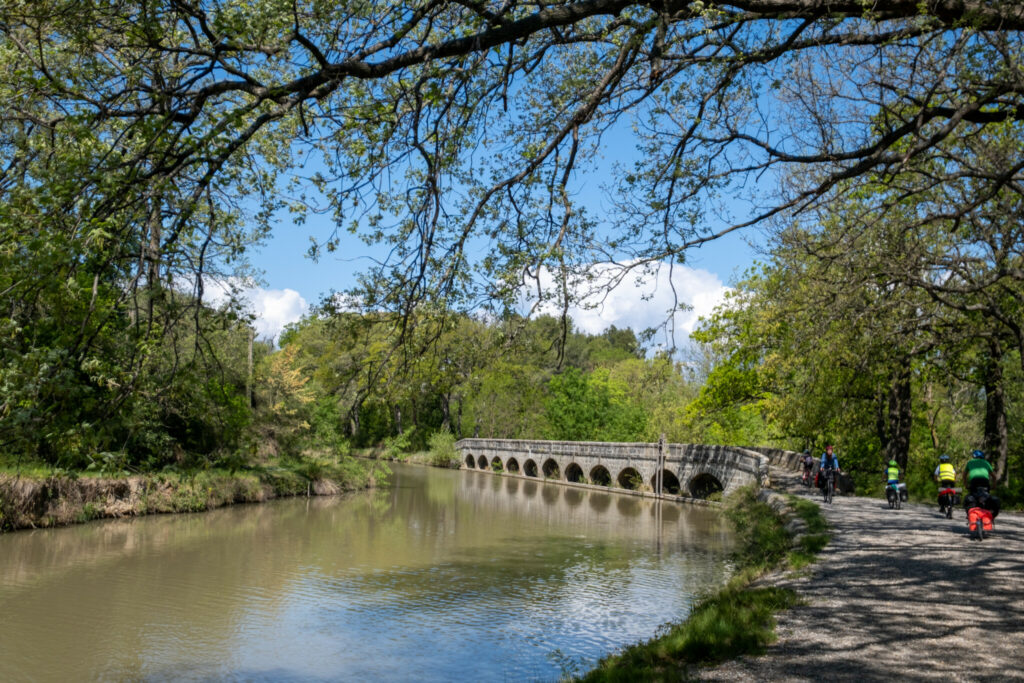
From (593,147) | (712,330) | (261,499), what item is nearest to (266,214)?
(593,147)

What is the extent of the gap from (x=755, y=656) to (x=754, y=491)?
18.0 m

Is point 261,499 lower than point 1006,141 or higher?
lower

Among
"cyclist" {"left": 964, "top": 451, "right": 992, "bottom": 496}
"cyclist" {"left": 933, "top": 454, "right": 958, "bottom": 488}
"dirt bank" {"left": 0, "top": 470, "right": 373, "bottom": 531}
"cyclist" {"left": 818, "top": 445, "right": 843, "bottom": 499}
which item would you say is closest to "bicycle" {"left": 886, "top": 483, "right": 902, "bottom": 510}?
"cyclist" {"left": 818, "top": 445, "right": 843, "bottom": 499}

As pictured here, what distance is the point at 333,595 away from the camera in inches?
532

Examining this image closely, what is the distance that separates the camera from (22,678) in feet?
29.4

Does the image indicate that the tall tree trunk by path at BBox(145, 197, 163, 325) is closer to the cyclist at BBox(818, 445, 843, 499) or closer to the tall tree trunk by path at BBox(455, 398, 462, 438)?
the cyclist at BBox(818, 445, 843, 499)

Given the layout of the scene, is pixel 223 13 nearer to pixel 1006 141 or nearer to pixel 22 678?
pixel 22 678

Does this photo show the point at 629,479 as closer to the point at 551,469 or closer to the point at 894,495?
the point at 551,469

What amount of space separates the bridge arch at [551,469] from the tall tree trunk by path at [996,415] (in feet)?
94.2

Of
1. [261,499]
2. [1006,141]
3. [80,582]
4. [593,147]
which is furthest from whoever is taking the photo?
[261,499]

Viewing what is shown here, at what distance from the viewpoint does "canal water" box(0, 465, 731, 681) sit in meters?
9.83

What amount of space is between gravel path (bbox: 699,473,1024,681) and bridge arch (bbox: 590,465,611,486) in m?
28.3

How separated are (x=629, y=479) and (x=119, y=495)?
25.1 m

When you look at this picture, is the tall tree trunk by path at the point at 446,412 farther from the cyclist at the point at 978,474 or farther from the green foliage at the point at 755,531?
the cyclist at the point at 978,474
